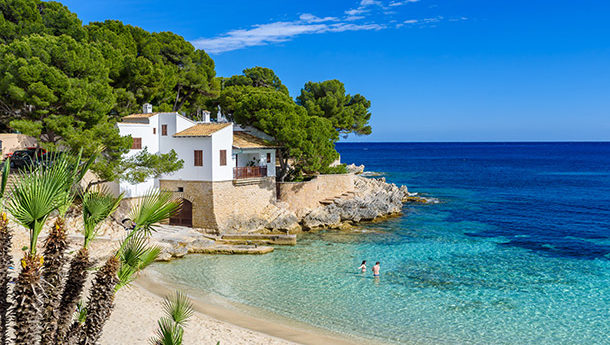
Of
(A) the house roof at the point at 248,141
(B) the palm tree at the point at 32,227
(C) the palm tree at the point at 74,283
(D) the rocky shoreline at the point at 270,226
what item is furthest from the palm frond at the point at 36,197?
(A) the house roof at the point at 248,141

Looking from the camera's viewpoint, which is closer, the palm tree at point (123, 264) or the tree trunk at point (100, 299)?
the palm tree at point (123, 264)

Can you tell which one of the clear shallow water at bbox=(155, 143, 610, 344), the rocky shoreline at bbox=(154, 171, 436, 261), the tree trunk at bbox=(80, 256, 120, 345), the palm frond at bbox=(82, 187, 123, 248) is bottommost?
the clear shallow water at bbox=(155, 143, 610, 344)

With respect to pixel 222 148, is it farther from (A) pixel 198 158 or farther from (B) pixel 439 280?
(B) pixel 439 280

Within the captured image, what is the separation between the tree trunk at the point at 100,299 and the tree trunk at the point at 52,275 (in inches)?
15.8

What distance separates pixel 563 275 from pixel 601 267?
315 centimetres

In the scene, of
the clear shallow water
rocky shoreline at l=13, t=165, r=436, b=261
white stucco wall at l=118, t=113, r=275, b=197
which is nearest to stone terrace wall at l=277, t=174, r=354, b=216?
rocky shoreline at l=13, t=165, r=436, b=261

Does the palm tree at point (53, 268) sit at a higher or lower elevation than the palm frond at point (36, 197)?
lower

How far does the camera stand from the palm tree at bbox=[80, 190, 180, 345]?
5.91 meters

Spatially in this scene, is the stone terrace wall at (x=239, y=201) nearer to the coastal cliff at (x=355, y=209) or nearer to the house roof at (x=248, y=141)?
the house roof at (x=248, y=141)

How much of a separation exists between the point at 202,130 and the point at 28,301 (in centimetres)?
2424

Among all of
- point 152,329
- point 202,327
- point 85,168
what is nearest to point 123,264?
point 85,168

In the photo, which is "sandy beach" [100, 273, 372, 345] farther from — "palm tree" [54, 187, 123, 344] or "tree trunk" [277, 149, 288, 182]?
"tree trunk" [277, 149, 288, 182]

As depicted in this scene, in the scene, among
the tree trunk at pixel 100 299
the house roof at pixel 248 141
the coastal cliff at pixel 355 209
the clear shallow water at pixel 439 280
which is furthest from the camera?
the coastal cliff at pixel 355 209

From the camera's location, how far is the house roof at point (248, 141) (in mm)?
30875
